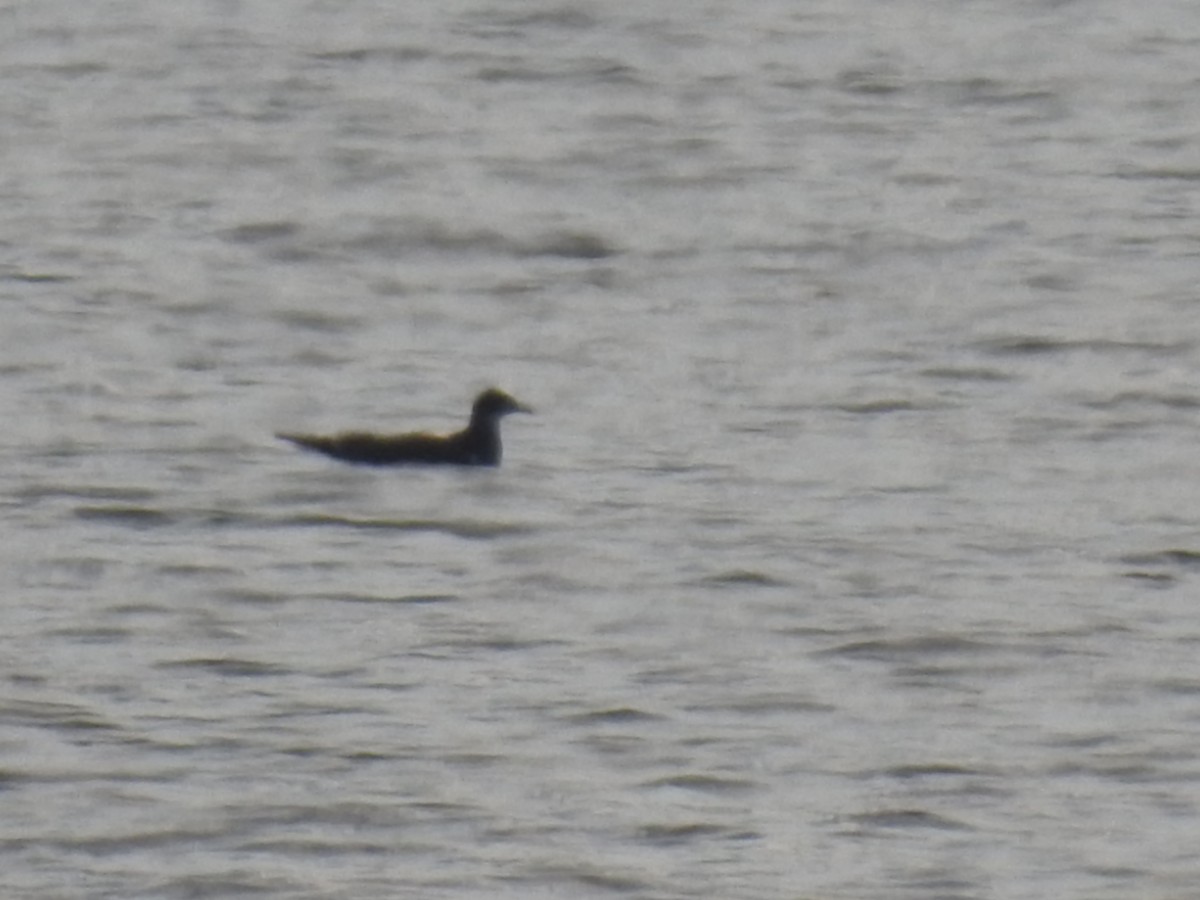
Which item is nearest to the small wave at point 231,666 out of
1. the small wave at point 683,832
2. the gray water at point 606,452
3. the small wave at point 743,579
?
the gray water at point 606,452

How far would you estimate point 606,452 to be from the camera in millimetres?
17438

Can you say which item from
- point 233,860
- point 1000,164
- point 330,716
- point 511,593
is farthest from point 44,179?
point 233,860

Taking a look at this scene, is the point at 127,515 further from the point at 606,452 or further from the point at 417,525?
the point at 606,452

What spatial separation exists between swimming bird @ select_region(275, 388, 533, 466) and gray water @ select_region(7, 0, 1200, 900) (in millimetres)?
104

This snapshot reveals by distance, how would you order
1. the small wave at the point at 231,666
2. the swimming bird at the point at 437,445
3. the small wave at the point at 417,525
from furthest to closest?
the swimming bird at the point at 437,445, the small wave at the point at 417,525, the small wave at the point at 231,666

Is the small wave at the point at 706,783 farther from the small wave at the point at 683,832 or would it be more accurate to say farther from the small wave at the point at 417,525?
the small wave at the point at 417,525

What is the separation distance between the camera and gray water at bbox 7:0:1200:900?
12.4m

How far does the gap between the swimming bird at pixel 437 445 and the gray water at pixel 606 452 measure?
10 centimetres

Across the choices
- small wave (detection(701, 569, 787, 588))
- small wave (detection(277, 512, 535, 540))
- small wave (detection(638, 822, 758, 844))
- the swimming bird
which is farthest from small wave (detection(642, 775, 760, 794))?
the swimming bird

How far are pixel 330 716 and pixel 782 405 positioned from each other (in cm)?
526

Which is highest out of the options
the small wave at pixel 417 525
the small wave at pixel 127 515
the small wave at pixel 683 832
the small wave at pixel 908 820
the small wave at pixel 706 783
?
the small wave at pixel 127 515

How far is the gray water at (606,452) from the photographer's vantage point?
40.7 feet

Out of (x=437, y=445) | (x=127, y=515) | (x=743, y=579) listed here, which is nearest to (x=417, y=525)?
(x=437, y=445)

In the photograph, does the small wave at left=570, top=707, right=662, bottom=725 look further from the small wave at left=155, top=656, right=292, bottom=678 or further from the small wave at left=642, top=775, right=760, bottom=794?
the small wave at left=155, top=656, right=292, bottom=678
